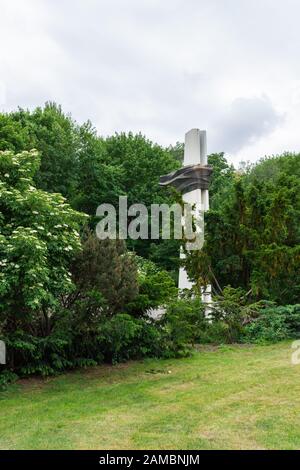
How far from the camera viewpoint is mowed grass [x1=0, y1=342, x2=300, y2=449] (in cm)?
554

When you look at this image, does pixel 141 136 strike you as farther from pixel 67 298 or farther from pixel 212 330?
pixel 67 298

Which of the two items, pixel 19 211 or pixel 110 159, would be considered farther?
pixel 110 159

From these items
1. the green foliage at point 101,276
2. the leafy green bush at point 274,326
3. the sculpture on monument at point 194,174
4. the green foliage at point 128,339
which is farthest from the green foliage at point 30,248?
the sculpture on monument at point 194,174

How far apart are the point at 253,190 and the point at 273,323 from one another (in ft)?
13.1

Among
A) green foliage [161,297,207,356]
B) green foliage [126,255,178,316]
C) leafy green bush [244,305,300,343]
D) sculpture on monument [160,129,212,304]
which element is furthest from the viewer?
sculpture on monument [160,129,212,304]

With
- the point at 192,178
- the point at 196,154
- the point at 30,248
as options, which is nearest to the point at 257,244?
the point at 192,178

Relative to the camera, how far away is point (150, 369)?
998cm

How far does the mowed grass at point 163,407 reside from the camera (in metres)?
5.54

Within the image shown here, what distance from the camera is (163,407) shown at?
7055 mm

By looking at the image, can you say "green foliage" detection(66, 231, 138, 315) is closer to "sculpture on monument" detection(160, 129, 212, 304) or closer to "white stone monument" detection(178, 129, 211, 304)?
"sculpture on monument" detection(160, 129, 212, 304)

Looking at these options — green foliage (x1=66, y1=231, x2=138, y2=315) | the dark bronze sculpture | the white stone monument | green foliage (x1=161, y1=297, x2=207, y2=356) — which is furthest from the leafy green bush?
the dark bronze sculpture

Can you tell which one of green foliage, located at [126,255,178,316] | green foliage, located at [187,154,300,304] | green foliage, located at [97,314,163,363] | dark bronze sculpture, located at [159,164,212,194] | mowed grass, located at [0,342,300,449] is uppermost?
dark bronze sculpture, located at [159,164,212,194]
